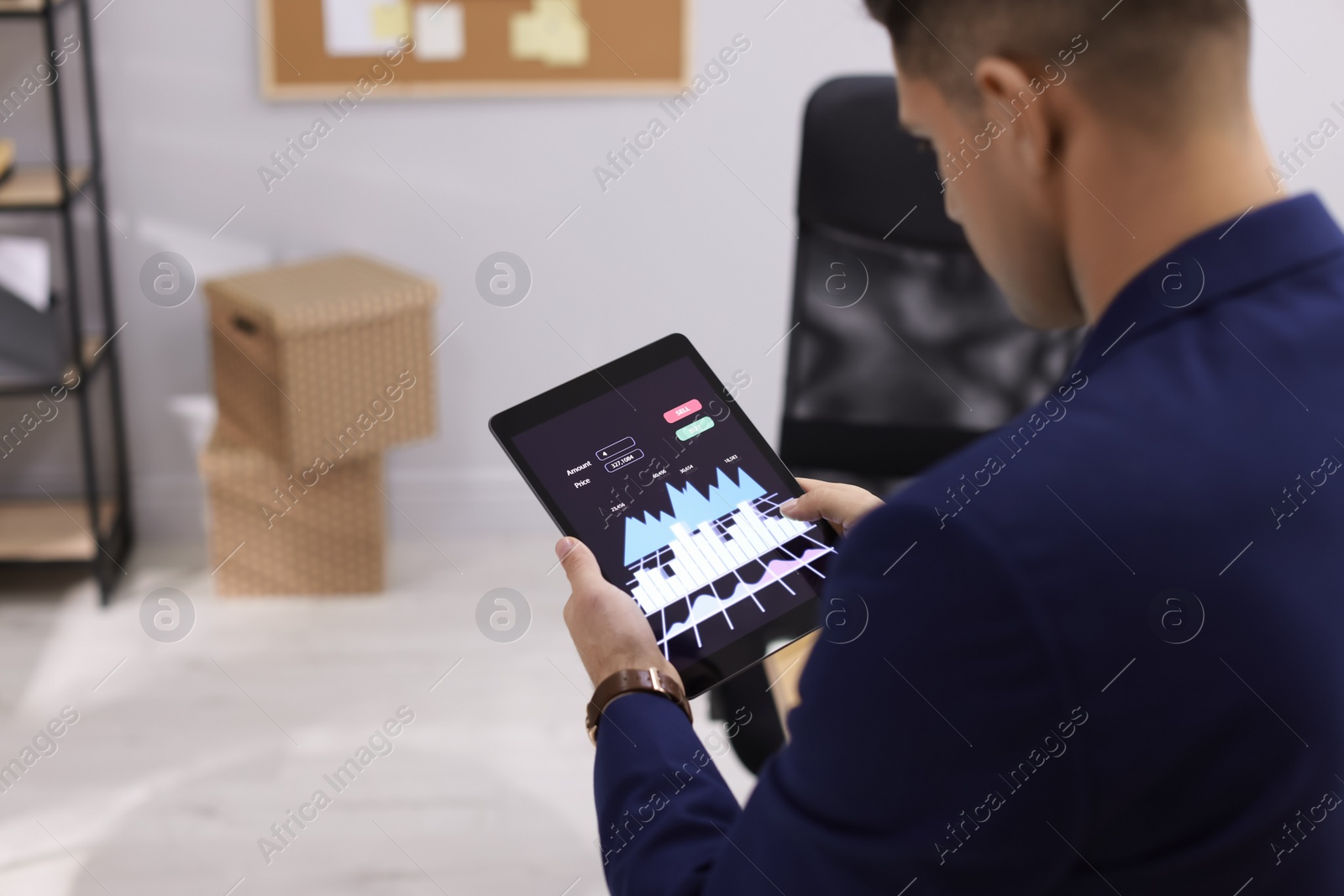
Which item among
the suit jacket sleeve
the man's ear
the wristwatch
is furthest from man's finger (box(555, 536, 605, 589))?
the man's ear

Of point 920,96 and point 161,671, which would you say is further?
point 161,671

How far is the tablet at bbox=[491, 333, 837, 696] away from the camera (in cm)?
108

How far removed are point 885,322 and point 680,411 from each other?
0.81 metres

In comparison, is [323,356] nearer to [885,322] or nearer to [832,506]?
[885,322]

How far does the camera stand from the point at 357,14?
265 cm

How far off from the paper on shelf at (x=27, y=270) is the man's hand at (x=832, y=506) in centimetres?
204

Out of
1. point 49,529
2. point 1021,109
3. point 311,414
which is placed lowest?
point 49,529

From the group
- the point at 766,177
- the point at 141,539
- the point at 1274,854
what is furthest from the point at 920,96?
the point at 141,539

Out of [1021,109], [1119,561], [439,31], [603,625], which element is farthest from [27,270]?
[1119,561]

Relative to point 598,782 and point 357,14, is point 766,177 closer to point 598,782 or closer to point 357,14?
point 357,14

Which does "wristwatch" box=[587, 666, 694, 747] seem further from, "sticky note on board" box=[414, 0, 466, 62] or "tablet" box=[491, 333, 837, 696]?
"sticky note on board" box=[414, 0, 466, 62]

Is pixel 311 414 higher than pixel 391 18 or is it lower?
lower

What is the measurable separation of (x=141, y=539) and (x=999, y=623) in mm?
2915

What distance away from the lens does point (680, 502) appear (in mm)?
1133
